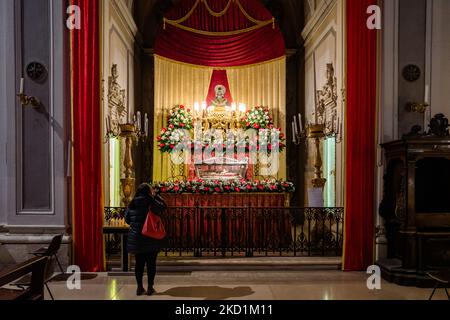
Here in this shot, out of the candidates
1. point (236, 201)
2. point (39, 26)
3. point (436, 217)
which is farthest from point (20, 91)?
point (436, 217)

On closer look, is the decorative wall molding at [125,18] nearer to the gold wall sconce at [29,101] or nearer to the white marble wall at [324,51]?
the gold wall sconce at [29,101]

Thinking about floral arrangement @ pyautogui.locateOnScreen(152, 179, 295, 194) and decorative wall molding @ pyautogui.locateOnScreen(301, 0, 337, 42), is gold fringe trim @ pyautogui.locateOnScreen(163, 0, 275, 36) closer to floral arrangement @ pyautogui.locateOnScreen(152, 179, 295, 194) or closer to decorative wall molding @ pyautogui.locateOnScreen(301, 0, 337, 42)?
decorative wall molding @ pyautogui.locateOnScreen(301, 0, 337, 42)

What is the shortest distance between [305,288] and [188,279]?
178cm

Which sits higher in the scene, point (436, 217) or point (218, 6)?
point (218, 6)

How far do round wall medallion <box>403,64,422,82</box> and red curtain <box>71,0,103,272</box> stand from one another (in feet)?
16.9

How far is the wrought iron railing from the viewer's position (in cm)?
755

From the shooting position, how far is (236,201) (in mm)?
8656

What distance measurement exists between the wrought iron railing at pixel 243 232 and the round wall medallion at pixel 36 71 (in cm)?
249

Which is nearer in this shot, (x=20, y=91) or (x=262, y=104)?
(x=20, y=91)

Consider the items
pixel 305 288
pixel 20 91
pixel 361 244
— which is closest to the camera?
pixel 305 288

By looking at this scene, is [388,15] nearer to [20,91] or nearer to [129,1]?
[20,91]

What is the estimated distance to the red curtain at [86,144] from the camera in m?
6.78

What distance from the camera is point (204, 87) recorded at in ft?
41.0

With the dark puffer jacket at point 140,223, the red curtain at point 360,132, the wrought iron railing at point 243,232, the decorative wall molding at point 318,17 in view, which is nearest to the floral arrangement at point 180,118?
the wrought iron railing at point 243,232
